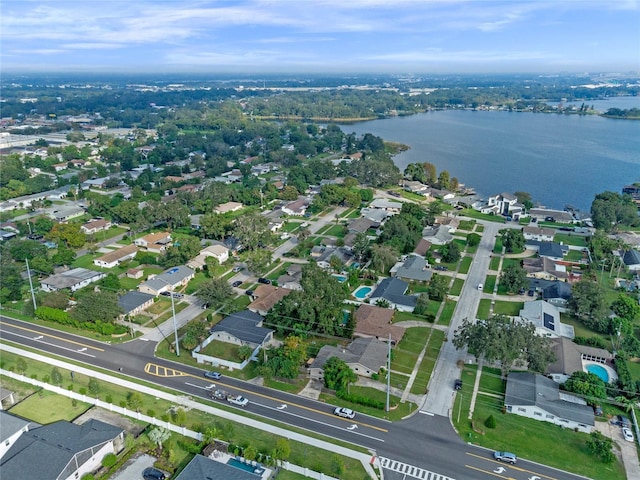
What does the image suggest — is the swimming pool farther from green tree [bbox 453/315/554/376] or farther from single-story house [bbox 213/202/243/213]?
single-story house [bbox 213/202/243/213]

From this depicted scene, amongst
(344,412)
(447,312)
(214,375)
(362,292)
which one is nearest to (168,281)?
(214,375)

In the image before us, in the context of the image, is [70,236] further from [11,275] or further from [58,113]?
[58,113]

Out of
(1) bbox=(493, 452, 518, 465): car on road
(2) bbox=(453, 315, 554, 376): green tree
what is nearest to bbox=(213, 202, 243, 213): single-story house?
(2) bbox=(453, 315, 554, 376): green tree

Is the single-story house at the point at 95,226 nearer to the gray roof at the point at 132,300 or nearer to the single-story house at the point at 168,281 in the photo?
the single-story house at the point at 168,281

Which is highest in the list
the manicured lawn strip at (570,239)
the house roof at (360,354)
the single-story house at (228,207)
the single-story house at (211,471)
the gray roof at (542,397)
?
the single-story house at (228,207)

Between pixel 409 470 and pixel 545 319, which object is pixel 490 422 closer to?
pixel 409 470

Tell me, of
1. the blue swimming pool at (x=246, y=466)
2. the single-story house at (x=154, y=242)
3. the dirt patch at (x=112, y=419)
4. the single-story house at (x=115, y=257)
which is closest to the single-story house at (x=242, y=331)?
the dirt patch at (x=112, y=419)
